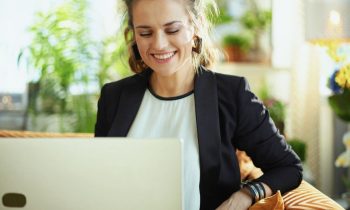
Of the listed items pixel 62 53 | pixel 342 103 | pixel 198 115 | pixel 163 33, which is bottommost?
pixel 342 103

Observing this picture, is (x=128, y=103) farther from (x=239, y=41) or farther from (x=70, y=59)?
(x=239, y=41)

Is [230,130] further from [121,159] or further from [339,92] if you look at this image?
[339,92]

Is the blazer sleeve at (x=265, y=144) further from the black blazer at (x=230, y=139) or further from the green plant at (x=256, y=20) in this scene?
the green plant at (x=256, y=20)

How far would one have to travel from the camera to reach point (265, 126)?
125 cm

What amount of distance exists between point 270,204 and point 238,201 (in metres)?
0.08

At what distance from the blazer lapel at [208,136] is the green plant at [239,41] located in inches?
95.7

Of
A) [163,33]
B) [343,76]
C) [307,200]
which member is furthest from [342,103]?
[163,33]

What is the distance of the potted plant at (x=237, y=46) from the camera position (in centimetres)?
364

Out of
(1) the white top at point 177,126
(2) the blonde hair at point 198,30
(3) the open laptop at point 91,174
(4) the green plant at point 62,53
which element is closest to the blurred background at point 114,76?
(4) the green plant at point 62,53

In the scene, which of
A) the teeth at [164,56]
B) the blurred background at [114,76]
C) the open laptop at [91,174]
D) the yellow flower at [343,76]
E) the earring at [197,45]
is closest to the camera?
the open laptop at [91,174]

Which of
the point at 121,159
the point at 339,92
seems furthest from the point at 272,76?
the point at 121,159

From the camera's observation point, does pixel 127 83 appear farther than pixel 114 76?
No

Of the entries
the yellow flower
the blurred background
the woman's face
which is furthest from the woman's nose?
the blurred background

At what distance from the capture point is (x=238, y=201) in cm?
116
